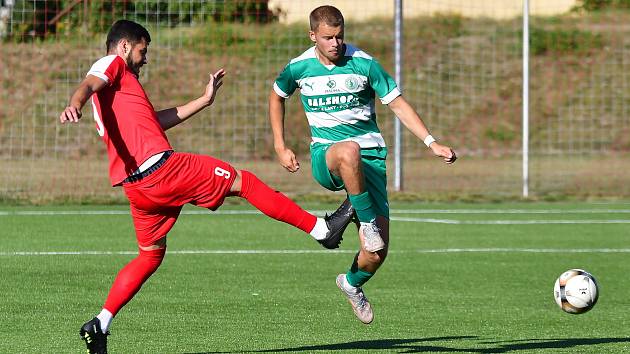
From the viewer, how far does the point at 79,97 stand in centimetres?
706

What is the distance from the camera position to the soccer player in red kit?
7672 millimetres

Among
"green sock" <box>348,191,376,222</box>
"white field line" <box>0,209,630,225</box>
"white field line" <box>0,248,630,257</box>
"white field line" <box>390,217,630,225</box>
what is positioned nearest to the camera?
"green sock" <box>348,191,376,222</box>

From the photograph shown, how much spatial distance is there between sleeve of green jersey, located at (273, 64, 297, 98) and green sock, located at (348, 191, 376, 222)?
100cm

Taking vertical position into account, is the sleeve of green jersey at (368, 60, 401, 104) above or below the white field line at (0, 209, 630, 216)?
above

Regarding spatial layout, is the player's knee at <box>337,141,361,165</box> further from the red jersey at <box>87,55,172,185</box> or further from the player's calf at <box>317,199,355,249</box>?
the red jersey at <box>87,55,172,185</box>

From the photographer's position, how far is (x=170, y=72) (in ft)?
90.1

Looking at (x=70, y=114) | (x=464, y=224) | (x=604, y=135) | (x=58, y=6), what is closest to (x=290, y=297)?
(x=70, y=114)

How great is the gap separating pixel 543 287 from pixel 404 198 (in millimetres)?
8126

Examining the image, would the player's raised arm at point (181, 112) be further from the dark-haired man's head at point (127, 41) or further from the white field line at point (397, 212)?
the white field line at point (397, 212)

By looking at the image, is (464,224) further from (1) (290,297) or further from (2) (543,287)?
(1) (290,297)

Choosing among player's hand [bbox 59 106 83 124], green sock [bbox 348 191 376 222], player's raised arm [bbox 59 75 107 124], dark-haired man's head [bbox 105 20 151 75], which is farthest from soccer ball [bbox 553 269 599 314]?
player's hand [bbox 59 106 83 124]

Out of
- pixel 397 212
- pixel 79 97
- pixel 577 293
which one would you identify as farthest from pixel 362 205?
pixel 397 212

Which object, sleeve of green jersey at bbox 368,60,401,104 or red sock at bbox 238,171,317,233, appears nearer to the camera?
red sock at bbox 238,171,317,233

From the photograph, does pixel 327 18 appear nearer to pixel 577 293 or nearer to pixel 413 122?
pixel 413 122
